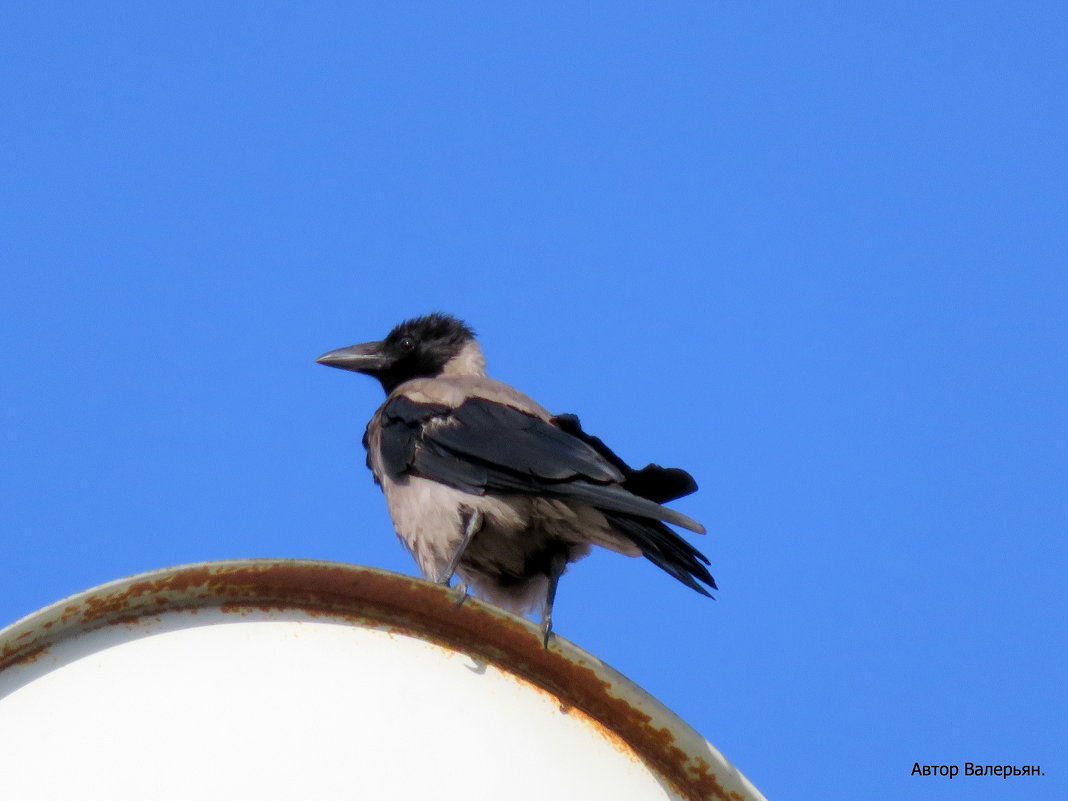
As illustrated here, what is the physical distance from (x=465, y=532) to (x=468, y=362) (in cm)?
216

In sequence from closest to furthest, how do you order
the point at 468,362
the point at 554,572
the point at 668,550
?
the point at 668,550, the point at 554,572, the point at 468,362

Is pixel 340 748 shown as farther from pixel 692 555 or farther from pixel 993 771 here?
pixel 993 771

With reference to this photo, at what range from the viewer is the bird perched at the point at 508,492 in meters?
4.81

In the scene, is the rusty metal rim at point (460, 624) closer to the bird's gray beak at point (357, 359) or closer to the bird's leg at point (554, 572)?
the bird's leg at point (554, 572)

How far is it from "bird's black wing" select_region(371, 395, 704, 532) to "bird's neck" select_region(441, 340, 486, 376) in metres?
1.13

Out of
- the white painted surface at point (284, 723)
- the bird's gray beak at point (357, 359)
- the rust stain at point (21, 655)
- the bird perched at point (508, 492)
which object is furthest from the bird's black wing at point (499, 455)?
the rust stain at point (21, 655)

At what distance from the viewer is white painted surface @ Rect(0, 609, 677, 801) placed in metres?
2.41

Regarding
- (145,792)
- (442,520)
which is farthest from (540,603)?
(145,792)

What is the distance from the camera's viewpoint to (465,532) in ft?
17.5

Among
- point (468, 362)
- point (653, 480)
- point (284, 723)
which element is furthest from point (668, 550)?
point (468, 362)

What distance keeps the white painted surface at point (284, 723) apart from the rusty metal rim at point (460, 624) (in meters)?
0.03

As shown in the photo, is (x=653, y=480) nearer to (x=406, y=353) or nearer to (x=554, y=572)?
(x=554, y=572)

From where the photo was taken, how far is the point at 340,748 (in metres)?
2.49

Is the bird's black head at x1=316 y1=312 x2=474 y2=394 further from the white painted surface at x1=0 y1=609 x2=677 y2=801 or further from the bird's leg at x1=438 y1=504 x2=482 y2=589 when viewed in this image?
the white painted surface at x1=0 y1=609 x2=677 y2=801
